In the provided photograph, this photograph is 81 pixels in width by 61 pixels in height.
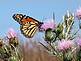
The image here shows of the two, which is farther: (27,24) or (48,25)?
(27,24)

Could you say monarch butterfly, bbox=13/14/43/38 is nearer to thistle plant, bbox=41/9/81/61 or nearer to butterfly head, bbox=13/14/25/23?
butterfly head, bbox=13/14/25/23

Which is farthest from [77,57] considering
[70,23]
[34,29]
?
[34,29]

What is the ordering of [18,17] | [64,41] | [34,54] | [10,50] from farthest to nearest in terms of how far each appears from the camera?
[34,54], [18,17], [10,50], [64,41]

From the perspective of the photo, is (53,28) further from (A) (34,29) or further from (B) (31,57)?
(B) (31,57)

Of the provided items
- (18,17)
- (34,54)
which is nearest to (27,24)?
(18,17)

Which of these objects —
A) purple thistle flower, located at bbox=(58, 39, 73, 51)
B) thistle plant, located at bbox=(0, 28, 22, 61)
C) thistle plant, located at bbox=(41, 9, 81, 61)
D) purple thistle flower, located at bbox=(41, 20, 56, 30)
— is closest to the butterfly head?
thistle plant, located at bbox=(0, 28, 22, 61)

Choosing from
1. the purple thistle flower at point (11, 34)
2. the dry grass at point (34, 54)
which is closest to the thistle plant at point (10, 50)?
the purple thistle flower at point (11, 34)

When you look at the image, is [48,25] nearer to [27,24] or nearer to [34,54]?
[27,24]
